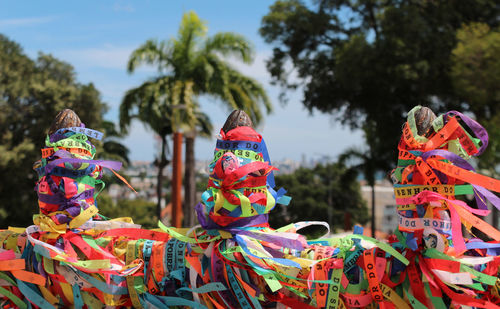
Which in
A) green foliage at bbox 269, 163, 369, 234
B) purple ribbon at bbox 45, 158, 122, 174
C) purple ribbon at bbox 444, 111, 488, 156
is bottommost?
green foliage at bbox 269, 163, 369, 234

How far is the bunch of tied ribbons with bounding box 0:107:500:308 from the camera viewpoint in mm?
2438

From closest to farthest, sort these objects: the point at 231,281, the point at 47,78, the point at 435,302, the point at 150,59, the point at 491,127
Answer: the point at 435,302
the point at 231,281
the point at 491,127
the point at 150,59
the point at 47,78

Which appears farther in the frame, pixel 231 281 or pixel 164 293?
pixel 164 293

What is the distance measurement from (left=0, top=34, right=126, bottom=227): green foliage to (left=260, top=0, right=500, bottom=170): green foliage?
20.9 feet

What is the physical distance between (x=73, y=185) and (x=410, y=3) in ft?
42.9

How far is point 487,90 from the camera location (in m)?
10.4

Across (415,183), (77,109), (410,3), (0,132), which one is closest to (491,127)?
(410,3)

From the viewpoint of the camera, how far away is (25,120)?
→ 14219mm

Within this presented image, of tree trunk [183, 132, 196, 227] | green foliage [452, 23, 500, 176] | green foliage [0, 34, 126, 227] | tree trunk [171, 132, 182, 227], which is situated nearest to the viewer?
tree trunk [171, 132, 182, 227]

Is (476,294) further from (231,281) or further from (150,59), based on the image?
(150,59)

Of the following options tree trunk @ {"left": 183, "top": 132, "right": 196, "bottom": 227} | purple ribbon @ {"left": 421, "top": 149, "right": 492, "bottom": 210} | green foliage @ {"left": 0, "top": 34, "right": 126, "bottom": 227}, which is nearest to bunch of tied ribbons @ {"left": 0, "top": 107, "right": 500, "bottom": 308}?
purple ribbon @ {"left": 421, "top": 149, "right": 492, "bottom": 210}

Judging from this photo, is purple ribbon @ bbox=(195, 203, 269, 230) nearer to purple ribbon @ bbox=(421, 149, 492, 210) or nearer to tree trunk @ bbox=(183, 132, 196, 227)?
purple ribbon @ bbox=(421, 149, 492, 210)

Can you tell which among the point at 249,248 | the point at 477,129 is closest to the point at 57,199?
the point at 249,248

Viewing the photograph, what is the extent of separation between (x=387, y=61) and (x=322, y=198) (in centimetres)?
1875
